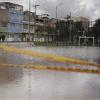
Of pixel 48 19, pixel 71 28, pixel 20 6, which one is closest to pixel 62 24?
pixel 71 28

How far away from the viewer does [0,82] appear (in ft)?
38.1

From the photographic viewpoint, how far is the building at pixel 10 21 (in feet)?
320

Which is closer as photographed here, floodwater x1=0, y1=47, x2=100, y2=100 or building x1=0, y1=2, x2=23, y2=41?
floodwater x1=0, y1=47, x2=100, y2=100

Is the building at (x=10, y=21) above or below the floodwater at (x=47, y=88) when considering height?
above

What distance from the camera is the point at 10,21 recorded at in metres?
99.8

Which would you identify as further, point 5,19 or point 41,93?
point 5,19

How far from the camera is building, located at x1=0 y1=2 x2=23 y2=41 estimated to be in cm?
9756

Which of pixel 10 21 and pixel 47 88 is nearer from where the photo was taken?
pixel 47 88

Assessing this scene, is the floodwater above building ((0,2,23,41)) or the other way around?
the other way around

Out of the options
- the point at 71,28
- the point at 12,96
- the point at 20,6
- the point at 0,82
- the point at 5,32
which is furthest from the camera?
the point at 20,6

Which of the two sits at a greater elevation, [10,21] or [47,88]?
[10,21]

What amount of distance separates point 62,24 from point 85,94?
10190 cm

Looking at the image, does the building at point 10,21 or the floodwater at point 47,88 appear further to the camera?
the building at point 10,21

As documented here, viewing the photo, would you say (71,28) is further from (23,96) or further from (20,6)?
(23,96)
